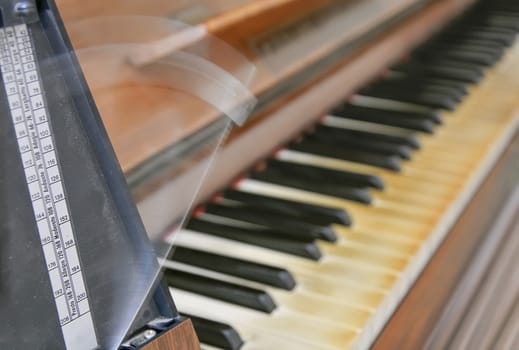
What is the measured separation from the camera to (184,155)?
3.04 ft

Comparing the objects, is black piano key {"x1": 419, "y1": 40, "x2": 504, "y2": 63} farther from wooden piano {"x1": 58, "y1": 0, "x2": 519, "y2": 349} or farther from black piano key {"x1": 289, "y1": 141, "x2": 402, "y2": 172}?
black piano key {"x1": 289, "y1": 141, "x2": 402, "y2": 172}

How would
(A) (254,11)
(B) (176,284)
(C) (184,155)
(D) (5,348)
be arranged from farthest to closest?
(A) (254,11) → (B) (176,284) → (C) (184,155) → (D) (5,348)

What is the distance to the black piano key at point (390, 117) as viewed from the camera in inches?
73.4

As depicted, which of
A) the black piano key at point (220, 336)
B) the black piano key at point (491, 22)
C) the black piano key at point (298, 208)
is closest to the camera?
the black piano key at point (220, 336)

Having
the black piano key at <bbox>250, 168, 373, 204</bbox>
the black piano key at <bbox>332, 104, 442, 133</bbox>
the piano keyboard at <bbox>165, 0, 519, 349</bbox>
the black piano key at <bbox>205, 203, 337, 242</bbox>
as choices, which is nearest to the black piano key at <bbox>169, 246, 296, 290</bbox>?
the piano keyboard at <bbox>165, 0, 519, 349</bbox>

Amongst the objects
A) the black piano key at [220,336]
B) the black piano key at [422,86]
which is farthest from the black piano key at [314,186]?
the black piano key at [422,86]

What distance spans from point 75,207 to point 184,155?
0.28m

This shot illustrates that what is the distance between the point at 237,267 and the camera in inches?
49.2

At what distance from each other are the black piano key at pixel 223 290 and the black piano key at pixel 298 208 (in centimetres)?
27

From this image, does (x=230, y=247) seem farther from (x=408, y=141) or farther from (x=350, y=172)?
(x=408, y=141)

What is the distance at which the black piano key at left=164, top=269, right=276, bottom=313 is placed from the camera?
1.15 meters

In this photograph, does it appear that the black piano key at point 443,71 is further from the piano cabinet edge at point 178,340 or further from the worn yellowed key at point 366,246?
the piano cabinet edge at point 178,340

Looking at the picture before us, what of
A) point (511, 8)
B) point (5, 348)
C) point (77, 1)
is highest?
point (511, 8)

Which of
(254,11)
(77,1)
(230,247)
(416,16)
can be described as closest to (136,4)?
(77,1)
